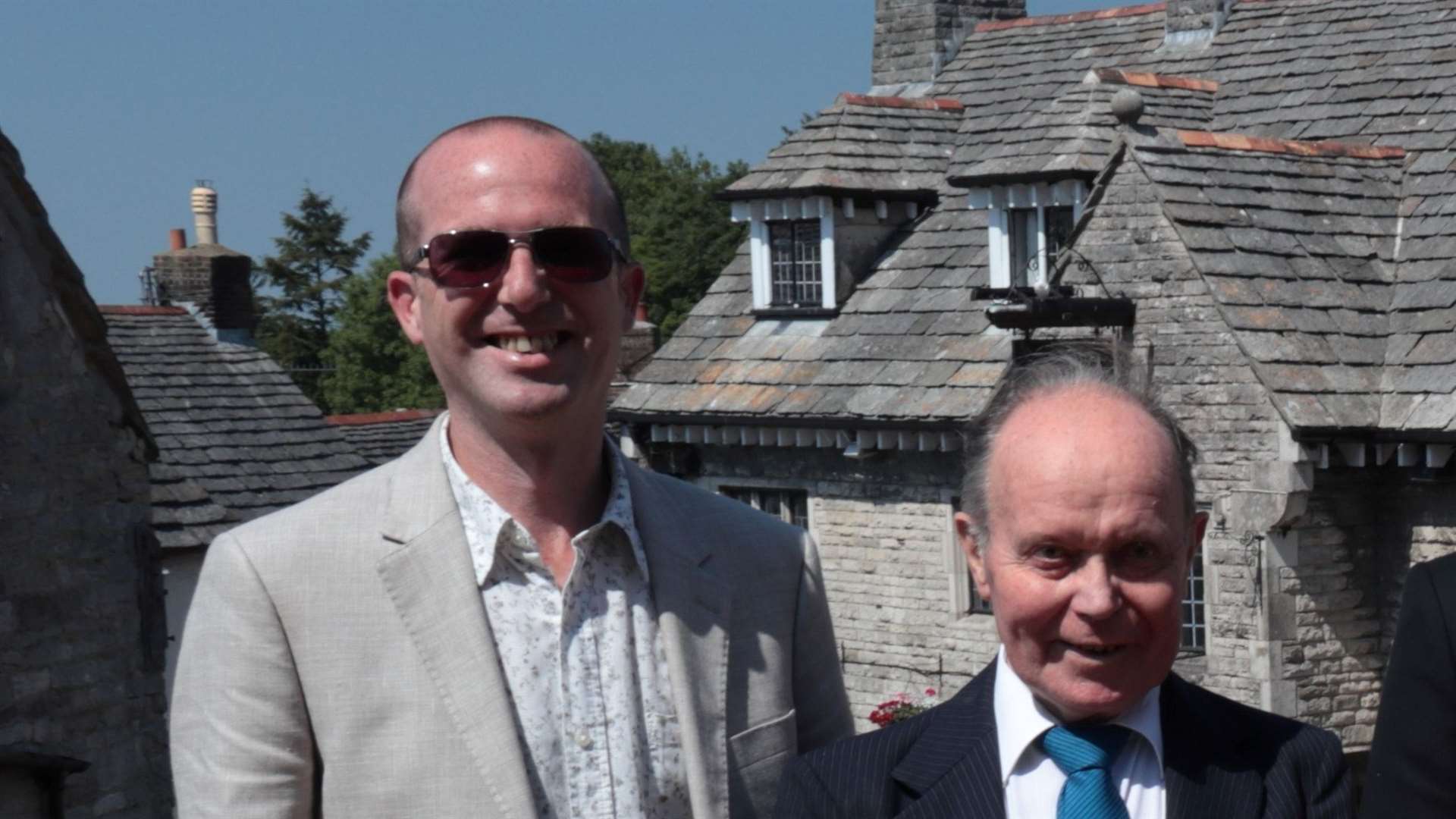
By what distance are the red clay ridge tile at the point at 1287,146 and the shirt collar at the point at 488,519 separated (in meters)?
12.0

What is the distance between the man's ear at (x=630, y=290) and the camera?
10.3 feet

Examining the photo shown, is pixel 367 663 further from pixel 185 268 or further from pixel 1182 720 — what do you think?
pixel 185 268

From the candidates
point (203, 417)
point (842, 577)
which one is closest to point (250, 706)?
point (842, 577)

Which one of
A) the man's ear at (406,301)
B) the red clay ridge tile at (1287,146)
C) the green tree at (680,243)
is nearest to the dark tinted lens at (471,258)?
the man's ear at (406,301)

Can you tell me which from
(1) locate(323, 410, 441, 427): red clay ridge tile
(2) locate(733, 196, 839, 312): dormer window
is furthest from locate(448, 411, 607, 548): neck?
(1) locate(323, 410, 441, 427): red clay ridge tile

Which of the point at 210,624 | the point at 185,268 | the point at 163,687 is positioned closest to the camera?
the point at 210,624

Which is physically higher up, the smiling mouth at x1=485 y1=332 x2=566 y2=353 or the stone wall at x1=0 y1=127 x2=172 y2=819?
the smiling mouth at x1=485 y1=332 x2=566 y2=353

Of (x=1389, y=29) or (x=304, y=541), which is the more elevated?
(x=1389, y=29)

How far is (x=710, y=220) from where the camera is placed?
5503cm

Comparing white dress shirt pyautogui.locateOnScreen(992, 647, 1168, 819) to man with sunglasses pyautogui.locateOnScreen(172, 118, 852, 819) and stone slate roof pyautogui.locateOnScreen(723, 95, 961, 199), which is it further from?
stone slate roof pyautogui.locateOnScreen(723, 95, 961, 199)

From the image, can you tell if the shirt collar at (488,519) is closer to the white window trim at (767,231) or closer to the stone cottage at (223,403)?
the stone cottage at (223,403)

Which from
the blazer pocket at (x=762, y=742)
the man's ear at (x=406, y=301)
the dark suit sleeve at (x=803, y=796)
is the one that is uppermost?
the man's ear at (x=406, y=301)

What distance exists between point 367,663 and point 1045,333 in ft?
38.8

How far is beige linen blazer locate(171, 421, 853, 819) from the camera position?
288 centimetres
